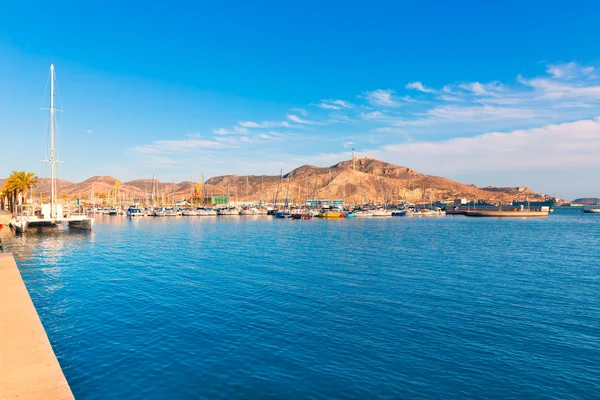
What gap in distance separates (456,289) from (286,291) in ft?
36.3

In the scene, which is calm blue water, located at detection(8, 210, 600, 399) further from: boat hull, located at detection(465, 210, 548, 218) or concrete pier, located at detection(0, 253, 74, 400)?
boat hull, located at detection(465, 210, 548, 218)

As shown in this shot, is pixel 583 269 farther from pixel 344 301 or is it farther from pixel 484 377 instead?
pixel 484 377

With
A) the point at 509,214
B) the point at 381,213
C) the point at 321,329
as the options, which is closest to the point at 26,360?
the point at 321,329

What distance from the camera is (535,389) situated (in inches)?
507

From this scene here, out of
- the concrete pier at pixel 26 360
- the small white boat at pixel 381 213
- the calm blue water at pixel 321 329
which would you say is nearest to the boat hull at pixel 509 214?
the small white boat at pixel 381 213

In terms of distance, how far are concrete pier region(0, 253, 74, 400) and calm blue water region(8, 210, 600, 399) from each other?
170 cm

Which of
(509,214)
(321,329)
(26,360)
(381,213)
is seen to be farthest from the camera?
(509,214)

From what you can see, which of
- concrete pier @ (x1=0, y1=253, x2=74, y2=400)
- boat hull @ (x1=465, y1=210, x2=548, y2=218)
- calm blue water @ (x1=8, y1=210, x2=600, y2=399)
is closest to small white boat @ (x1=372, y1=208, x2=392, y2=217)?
boat hull @ (x1=465, y1=210, x2=548, y2=218)

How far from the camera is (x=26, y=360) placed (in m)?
10.9

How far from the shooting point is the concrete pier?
909cm

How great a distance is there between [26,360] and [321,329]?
441 inches

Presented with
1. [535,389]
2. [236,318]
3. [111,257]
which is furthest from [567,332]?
[111,257]

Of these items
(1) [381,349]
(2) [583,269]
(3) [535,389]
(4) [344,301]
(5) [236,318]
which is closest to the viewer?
(3) [535,389]

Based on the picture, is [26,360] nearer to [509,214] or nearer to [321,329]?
[321,329]
